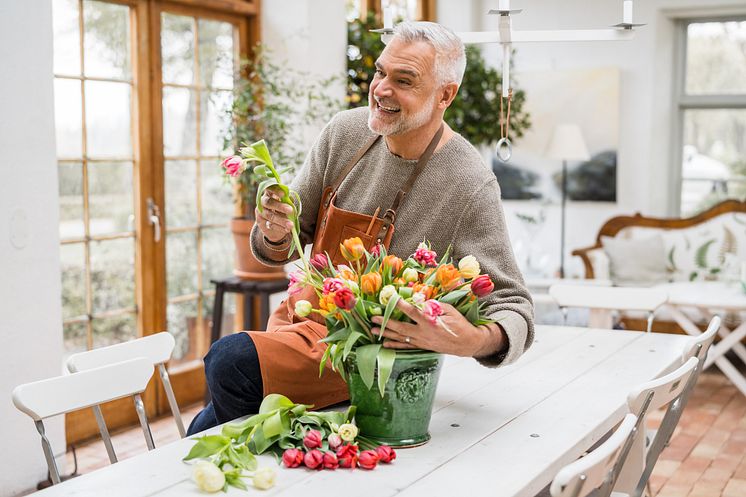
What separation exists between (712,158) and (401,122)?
18.6ft

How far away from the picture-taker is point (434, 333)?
1.95 meters

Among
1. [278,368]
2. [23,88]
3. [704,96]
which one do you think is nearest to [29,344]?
[23,88]

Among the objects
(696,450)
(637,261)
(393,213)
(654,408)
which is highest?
(393,213)

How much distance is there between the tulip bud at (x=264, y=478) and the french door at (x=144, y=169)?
299cm

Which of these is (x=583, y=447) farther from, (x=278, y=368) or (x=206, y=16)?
(x=206, y=16)

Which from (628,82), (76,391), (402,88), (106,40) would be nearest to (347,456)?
(76,391)

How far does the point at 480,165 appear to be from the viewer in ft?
8.20

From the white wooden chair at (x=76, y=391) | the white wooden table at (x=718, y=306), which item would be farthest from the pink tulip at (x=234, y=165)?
the white wooden table at (x=718, y=306)

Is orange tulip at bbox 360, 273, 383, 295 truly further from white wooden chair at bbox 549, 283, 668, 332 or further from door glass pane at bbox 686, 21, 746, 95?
door glass pane at bbox 686, 21, 746, 95

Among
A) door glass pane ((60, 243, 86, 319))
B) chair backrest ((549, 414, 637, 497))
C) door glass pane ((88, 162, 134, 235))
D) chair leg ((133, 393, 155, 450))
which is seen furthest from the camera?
door glass pane ((88, 162, 134, 235))

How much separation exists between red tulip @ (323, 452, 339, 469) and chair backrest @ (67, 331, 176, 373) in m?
0.87

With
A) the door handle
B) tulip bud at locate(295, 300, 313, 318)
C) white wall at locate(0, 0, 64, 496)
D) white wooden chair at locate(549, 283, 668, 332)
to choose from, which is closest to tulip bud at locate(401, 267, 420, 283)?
tulip bud at locate(295, 300, 313, 318)

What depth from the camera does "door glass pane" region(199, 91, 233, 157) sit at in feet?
17.1

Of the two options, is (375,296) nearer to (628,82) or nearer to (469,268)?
(469,268)
